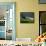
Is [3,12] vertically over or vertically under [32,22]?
over

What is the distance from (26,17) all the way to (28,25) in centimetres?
29

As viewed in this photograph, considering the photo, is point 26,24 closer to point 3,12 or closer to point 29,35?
point 29,35

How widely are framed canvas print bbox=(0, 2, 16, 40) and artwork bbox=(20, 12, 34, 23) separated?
322mm

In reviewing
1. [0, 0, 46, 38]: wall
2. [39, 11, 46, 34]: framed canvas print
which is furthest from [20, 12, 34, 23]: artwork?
[39, 11, 46, 34]: framed canvas print

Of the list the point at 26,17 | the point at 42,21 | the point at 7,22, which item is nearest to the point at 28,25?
the point at 26,17

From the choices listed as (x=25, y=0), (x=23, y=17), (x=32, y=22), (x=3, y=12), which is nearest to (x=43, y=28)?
(x=32, y=22)

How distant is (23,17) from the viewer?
494 centimetres

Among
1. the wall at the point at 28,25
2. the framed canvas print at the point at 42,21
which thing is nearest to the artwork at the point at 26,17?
the wall at the point at 28,25

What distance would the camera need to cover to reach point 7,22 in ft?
16.6

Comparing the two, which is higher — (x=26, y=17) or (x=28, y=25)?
(x=26, y=17)

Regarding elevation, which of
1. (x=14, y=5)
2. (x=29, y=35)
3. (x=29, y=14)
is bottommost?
(x=29, y=35)

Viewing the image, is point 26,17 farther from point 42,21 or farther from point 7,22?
point 7,22

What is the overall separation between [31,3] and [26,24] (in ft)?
2.48

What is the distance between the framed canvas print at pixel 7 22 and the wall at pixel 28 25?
0.63 feet
